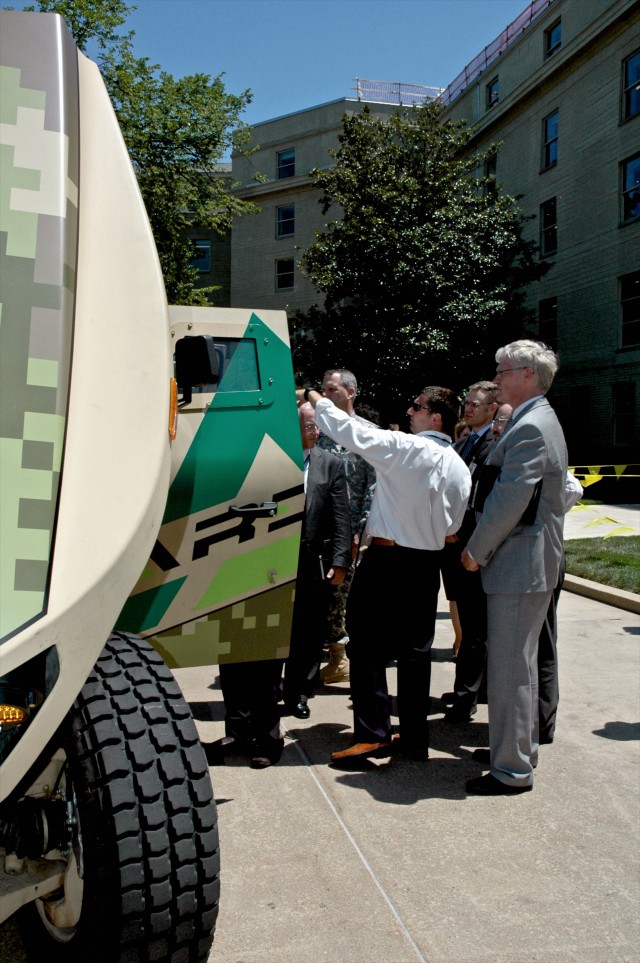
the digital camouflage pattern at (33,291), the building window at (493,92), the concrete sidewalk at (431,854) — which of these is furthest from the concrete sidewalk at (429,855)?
the building window at (493,92)

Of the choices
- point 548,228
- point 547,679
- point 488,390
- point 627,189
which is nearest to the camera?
point 547,679

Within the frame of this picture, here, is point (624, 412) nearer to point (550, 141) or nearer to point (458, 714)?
point (550, 141)

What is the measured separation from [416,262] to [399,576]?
61.8ft

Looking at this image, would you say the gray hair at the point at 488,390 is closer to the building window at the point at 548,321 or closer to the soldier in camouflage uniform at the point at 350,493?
the soldier in camouflage uniform at the point at 350,493

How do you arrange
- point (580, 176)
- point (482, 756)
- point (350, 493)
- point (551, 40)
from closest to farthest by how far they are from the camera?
point (482, 756)
point (350, 493)
point (580, 176)
point (551, 40)

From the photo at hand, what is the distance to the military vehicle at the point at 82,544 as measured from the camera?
71.2 inches

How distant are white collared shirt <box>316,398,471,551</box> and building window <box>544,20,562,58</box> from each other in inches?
993

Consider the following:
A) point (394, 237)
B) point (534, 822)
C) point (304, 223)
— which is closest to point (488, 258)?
point (394, 237)

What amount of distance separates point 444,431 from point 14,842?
124 inches

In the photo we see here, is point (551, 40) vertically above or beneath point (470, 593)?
above

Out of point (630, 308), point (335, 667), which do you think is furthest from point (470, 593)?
point (630, 308)

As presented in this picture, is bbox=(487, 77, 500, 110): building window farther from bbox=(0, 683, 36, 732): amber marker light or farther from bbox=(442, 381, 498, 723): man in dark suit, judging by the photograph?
bbox=(0, 683, 36, 732): amber marker light

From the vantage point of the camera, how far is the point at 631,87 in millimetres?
22125

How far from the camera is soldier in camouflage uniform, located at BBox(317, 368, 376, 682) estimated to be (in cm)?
465
